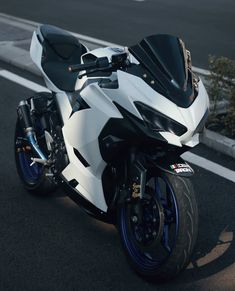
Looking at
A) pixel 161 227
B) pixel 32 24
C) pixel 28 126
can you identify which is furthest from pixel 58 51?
pixel 32 24

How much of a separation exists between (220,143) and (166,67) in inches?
97.7

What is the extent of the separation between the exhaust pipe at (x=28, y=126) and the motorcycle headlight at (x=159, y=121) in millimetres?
1354

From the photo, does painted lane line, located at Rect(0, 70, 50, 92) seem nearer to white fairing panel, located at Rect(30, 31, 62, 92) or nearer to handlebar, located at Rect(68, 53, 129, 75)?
white fairing panel, located at Rect(30, 31, 62, 92)

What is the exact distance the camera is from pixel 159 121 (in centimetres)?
337

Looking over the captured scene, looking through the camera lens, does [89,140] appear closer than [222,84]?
Yes

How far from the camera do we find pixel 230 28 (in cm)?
1160

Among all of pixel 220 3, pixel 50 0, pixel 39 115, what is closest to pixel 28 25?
pixel 50 0

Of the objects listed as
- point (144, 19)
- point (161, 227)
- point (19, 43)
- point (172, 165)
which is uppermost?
point (172, 165)

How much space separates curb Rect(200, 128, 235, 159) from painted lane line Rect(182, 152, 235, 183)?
192mm

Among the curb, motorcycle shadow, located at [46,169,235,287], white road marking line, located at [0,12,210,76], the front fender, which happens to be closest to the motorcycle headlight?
the front fender

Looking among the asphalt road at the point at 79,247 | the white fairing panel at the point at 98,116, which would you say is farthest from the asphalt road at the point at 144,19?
the white fairing panel at the point at 98,116

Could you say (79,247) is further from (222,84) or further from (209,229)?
(222,84)

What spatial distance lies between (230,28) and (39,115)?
770 centimetres

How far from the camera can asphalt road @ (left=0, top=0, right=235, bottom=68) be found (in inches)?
407
